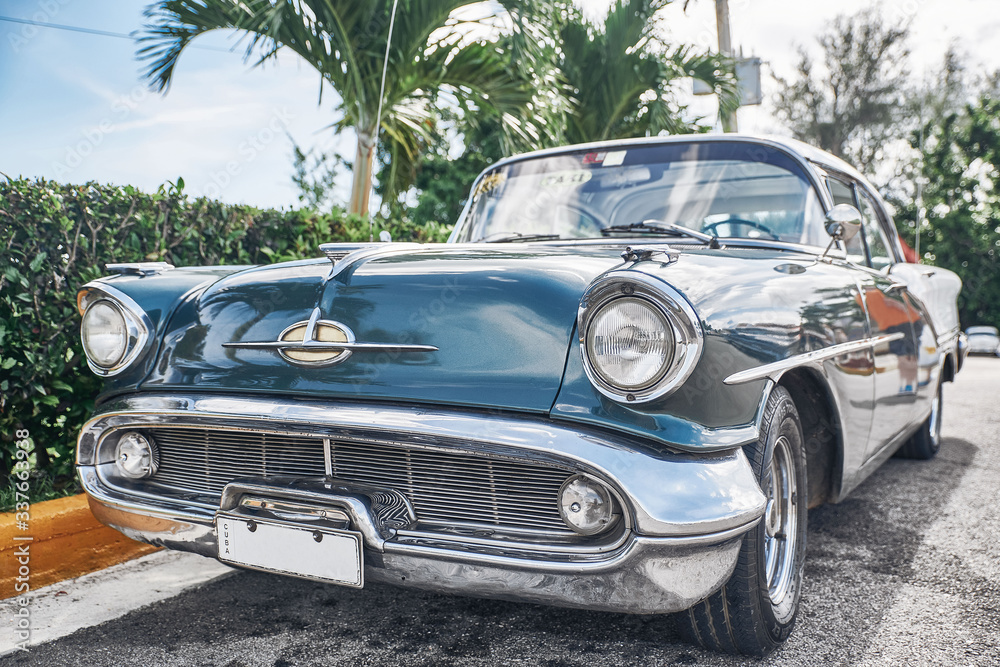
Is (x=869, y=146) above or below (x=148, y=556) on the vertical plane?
above

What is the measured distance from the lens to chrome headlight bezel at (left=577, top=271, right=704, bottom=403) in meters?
1.66

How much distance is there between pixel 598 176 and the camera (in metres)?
3.06

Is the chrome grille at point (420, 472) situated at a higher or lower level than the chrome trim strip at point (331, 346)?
lower

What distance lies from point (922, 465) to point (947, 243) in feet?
45.3

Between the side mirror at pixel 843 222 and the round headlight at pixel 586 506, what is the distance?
55.3 inches

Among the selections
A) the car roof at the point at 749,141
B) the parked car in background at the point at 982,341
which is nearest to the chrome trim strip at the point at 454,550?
the car roof at the point at 749,141

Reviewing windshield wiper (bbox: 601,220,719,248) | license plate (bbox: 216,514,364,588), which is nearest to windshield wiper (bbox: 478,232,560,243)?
windshield wiper (bbox: 601,220,719,248)

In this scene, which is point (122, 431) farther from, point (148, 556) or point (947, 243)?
point (947, 243)

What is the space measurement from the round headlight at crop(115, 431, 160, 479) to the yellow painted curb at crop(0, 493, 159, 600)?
601 millimetres

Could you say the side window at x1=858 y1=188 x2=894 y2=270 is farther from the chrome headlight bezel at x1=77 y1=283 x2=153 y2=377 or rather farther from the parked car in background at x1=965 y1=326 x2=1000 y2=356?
→ the parked car in background at x1=965 y1=326 x2=1000 y2=356

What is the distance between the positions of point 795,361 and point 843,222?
76 cm

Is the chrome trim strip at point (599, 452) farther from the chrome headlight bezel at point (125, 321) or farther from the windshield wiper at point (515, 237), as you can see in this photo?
the windshield wiper at point (515, 237)

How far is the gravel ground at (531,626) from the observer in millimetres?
2062

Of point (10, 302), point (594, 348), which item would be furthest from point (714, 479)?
point (10, 302)
